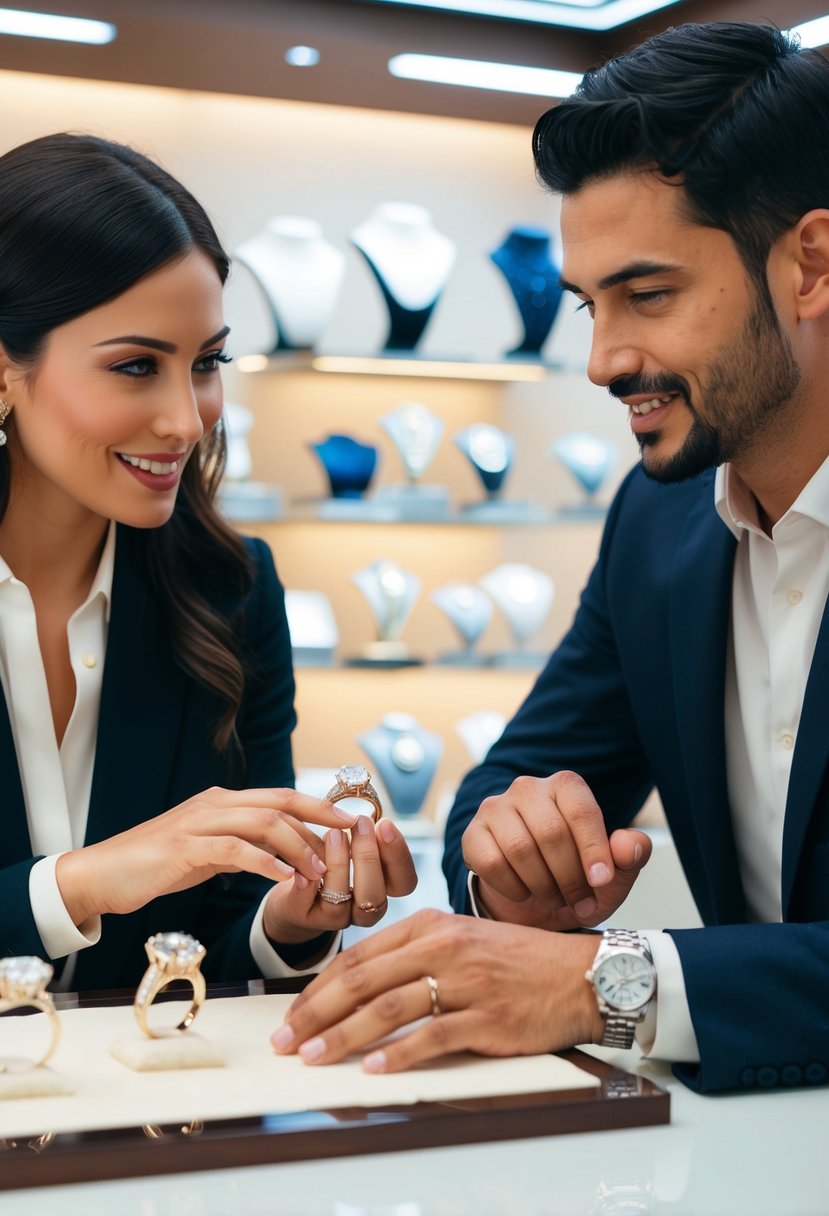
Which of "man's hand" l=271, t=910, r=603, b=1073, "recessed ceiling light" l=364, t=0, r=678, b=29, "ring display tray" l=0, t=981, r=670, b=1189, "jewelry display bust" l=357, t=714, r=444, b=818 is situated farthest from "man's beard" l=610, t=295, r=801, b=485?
"recessed ceiling light" l=364, t=0, r=678, b=29

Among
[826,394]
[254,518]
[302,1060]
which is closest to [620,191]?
[826,394]

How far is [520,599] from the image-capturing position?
446 cm

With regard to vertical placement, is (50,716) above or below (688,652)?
below

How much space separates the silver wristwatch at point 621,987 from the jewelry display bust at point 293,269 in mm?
3215

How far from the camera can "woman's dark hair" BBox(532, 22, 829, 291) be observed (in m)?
1.57

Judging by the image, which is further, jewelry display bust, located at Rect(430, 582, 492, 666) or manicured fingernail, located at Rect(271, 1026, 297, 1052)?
jewelry display bust, located at Rect(430, 582, 492, 666)

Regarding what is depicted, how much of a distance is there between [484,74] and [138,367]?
9.68ft

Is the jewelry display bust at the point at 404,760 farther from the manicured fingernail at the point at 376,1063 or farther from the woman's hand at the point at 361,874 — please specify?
the manicured fingernail at the point at 376,1063

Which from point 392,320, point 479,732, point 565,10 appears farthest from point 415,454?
point 565,10

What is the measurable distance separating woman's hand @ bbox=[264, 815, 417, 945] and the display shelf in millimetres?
3009

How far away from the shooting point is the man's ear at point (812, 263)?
1595mm

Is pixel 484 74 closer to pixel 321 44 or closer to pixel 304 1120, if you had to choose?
pixel 321 44

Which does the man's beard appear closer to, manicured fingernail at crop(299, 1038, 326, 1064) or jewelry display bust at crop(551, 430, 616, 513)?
manicured fingernail at crop(299, 1038, 326, 1064)

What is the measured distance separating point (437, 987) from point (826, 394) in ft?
3.06
